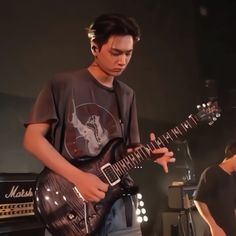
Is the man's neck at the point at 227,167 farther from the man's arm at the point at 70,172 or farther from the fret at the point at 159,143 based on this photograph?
the man's arm at the point at 70,172

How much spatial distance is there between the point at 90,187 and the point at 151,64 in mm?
2666

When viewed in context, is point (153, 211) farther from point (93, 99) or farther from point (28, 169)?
point (93, 99)

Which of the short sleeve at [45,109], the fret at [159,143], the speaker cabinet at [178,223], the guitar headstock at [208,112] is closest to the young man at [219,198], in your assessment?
the speaker cabinet at [178,223]

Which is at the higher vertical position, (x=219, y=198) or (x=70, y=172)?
(x=70, y=172)

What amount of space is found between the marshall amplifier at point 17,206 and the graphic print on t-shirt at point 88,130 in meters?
0.51

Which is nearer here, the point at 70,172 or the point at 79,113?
the point at 70,172

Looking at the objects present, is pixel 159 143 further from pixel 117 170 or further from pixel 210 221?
Answer: pixel 210 221

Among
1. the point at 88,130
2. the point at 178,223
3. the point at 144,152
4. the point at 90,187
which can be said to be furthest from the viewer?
the point at 178,223

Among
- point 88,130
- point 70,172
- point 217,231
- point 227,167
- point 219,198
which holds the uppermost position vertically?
point 88,130

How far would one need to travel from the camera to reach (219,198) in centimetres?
277

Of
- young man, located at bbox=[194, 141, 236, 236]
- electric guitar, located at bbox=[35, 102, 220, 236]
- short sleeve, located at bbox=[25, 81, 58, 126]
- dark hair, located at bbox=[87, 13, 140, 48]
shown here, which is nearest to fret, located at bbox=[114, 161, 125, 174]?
electric guitar, located at bbox=[35, 102, 220, 236]

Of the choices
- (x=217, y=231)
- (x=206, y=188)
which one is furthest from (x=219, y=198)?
(x=217, y=231)

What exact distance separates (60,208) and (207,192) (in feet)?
5.73

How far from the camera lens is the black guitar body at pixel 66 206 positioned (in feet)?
4.26
